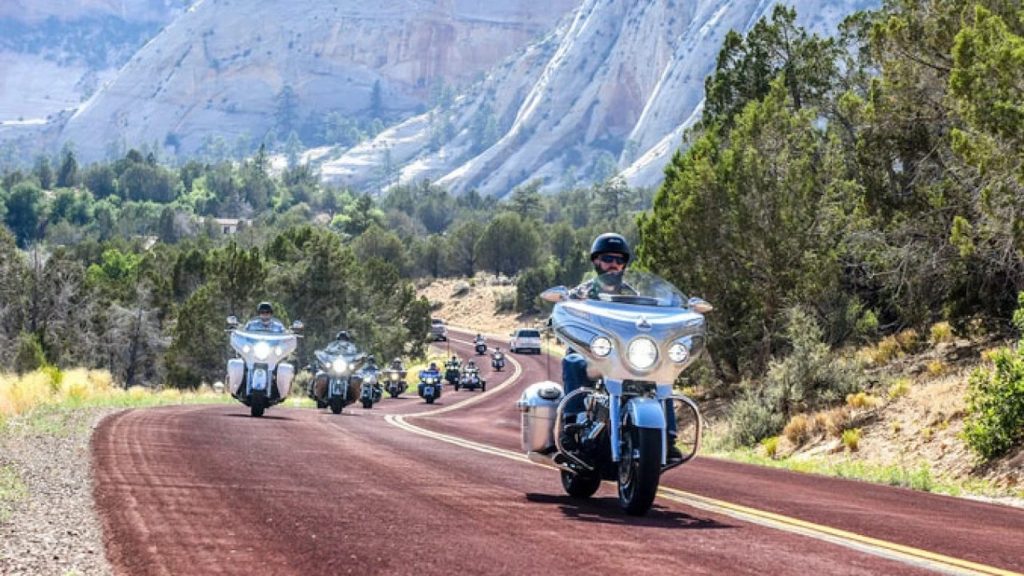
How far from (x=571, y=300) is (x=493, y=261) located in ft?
460

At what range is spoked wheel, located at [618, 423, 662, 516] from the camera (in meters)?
8.76

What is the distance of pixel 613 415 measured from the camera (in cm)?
915

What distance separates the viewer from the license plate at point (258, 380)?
23.8m

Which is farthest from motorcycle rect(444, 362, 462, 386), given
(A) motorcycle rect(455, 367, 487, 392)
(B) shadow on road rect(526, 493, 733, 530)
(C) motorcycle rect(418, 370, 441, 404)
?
(B) shadow on road rect(526, 493, 733, 530)

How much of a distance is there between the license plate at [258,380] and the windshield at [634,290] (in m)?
14.9

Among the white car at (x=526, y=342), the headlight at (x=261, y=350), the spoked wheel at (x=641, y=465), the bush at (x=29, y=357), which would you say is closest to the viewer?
the spoked wheel at (x=641, y=465)

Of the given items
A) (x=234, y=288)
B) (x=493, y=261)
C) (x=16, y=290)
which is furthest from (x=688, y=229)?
(x=493, y=261)

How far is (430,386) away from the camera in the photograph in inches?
1977

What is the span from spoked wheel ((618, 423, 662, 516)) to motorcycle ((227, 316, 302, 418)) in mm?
15438

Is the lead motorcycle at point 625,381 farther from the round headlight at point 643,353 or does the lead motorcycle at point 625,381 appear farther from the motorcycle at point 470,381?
the motorcycle at point 470,381

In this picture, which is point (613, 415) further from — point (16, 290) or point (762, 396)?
point (16, 290)

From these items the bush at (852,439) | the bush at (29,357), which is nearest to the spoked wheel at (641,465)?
the bush at (852,439)

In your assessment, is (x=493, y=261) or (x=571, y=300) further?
(x=493, y=261)

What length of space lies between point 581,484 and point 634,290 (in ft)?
5.64
